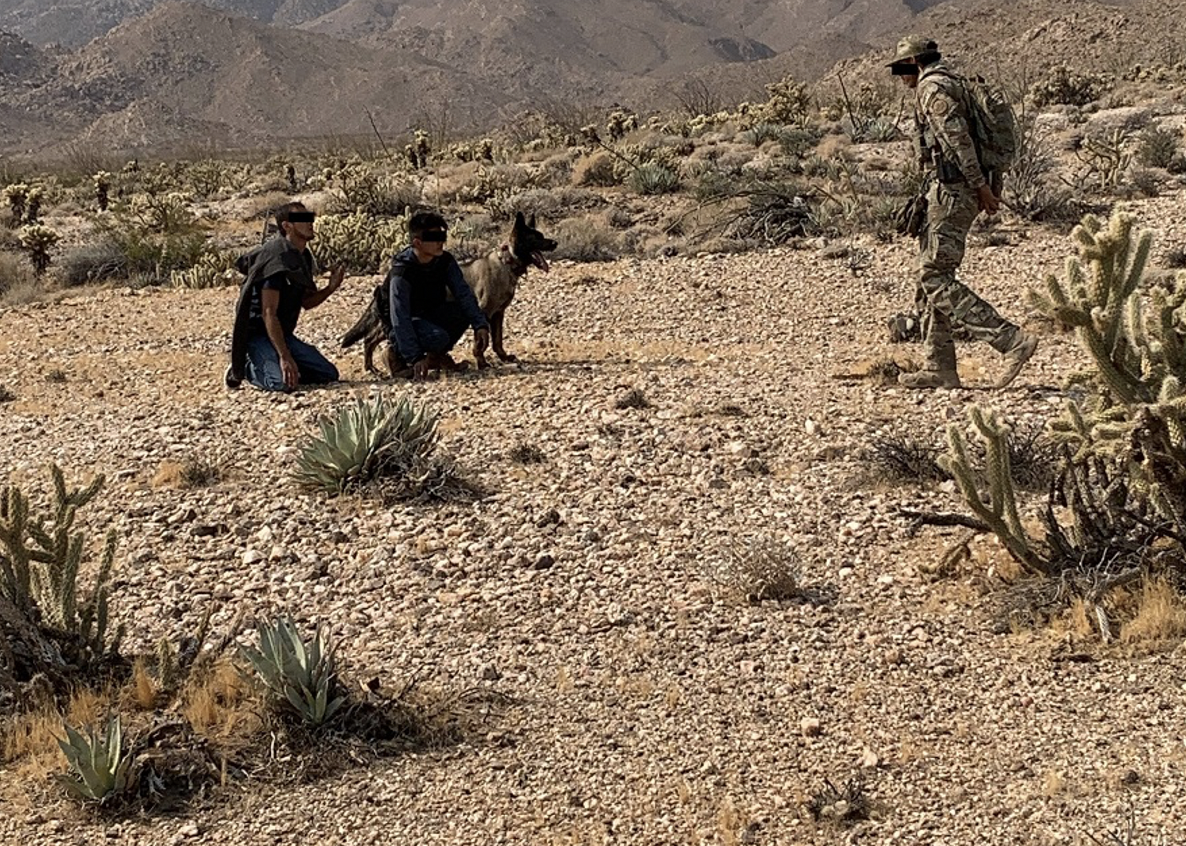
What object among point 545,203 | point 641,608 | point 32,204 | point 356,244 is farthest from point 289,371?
point 32,204

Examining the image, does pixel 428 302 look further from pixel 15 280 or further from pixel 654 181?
pixel 654 181

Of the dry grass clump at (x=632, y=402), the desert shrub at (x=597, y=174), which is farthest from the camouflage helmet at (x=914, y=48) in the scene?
the desert shrub at (x=597, y=174)

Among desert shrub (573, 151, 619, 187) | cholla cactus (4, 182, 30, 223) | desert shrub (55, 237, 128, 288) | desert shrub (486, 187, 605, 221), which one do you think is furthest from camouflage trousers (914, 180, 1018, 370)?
cholla cactus (4, 182, 30, 223)

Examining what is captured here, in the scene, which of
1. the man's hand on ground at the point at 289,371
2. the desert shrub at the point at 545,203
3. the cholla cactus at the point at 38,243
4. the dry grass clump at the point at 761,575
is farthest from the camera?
the desert shrub at the point at 545,203

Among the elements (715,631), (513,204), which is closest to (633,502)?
(715,631)

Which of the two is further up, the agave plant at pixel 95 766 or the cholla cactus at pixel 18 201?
the cholla cactus at pixel 18 201

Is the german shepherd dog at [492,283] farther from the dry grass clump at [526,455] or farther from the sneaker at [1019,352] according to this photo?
the sneaker at [1019,352]

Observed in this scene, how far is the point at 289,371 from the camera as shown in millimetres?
8523

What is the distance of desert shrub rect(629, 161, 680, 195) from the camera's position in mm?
17531

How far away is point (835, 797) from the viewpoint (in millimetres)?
3969

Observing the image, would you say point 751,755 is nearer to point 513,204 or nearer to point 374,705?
point 374,705

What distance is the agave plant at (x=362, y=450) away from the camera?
6734 millimetres

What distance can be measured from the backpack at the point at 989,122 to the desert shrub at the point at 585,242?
276 inches

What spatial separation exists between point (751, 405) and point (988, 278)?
4.60 meters
